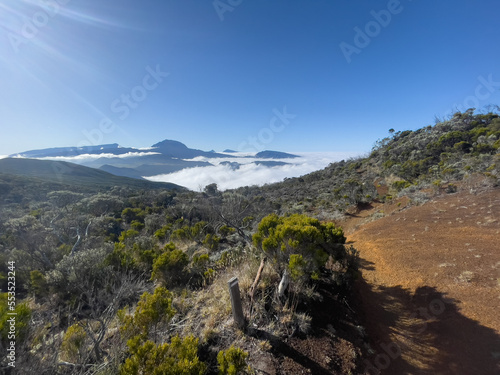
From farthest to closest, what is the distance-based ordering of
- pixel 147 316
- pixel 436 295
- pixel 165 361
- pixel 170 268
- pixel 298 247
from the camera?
pixel 170 268 < pixel 436 295 < pixel 298 247 < pixel 147 316 < pixel 165 361

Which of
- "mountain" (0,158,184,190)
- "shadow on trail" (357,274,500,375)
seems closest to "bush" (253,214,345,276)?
"shadow on trail" (357,274,500,375)

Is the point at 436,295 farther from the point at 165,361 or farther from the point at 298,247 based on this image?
the point at 165,361

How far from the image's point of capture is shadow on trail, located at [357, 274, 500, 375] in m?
3.02

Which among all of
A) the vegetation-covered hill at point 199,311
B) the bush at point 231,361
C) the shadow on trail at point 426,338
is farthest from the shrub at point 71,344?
the shadow on trail at point 426,338

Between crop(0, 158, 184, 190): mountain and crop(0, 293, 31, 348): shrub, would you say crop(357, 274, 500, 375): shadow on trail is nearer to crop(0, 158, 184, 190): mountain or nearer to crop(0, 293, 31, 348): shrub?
crop(0, 293, 31, 348): shrub

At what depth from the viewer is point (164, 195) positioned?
30062 mm

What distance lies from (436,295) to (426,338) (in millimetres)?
1328

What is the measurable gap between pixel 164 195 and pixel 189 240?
71.0 ft

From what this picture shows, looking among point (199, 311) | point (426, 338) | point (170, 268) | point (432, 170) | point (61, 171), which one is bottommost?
point (170, 268)

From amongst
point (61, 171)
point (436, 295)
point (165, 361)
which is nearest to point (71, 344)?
point (165, 361)

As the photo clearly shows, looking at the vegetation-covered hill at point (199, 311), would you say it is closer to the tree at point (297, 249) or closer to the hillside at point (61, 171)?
the tree at point (297, 249)

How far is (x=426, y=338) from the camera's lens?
3.52 m

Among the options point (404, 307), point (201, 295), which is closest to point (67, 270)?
point (201, 295)

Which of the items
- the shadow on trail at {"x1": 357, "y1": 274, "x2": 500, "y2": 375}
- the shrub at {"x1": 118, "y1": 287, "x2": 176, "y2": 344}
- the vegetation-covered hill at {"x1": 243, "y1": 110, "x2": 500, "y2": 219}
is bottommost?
the shadow on trail at {"x1": 357, "y1": 274, "x2": 500, "y2": 375}
